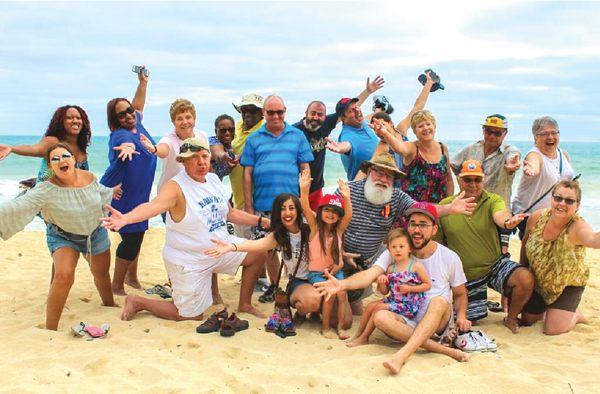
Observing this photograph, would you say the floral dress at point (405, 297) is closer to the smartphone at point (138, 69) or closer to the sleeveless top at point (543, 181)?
the sleeveless top at point (543, 181)

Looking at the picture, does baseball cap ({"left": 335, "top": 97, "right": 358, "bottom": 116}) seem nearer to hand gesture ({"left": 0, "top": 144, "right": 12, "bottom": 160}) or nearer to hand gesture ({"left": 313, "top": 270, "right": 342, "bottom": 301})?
hand gesture ({"left": 313, "top": 270, "right": 342, "bottom": 301})

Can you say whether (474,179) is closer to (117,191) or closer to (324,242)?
(324,242)

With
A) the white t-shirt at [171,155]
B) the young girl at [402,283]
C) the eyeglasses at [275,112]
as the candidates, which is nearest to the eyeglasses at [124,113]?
the white t-shirt at [171,155]

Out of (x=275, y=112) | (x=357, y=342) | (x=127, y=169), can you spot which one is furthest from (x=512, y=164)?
(x=127, y=169)

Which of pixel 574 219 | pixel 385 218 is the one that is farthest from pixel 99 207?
pixel 574 219

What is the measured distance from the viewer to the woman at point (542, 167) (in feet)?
18.8

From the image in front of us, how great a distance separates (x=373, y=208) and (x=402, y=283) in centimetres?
91

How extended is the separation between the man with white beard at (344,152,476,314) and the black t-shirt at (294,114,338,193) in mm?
1372

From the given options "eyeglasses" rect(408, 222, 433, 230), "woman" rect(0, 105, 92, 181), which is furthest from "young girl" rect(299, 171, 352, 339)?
"woman" rect(0, 105, 92, 181)

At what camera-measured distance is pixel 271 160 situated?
6.09 m

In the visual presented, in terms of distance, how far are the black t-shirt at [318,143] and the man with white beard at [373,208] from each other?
137cm

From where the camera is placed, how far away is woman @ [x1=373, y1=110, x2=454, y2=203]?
5715 millimetres

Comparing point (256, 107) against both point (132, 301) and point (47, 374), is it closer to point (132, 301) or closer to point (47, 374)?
point (132, 301)

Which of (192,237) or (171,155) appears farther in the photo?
(171,155)
